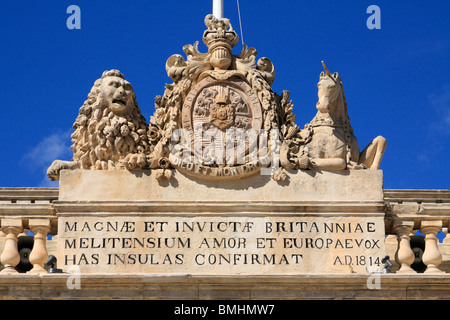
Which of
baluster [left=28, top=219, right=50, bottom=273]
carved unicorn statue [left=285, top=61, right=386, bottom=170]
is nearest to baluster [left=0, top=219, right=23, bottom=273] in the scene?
baluster [left=28, top=219, right=50, bottom=273]

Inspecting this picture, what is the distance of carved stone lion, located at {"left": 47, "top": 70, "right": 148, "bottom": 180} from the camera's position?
25.9 metres

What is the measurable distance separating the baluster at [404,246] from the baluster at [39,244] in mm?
6171

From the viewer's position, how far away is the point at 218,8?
2809cm

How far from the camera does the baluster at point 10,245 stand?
80.7 ft

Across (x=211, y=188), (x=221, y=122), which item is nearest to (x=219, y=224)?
(x=211, y=188)

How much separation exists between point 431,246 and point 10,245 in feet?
24.1

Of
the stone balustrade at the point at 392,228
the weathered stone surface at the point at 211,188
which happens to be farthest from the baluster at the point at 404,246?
the weathered stone surface at the point at 211,188

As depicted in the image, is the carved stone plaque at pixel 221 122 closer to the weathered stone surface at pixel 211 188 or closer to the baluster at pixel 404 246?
the weathered stone surface at pixel 211 188

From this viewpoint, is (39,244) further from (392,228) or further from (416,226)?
(416,226)

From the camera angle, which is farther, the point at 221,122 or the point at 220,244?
the point at 221,122

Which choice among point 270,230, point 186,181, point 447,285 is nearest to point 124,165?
point 186,181

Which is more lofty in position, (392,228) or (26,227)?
(26,227)
